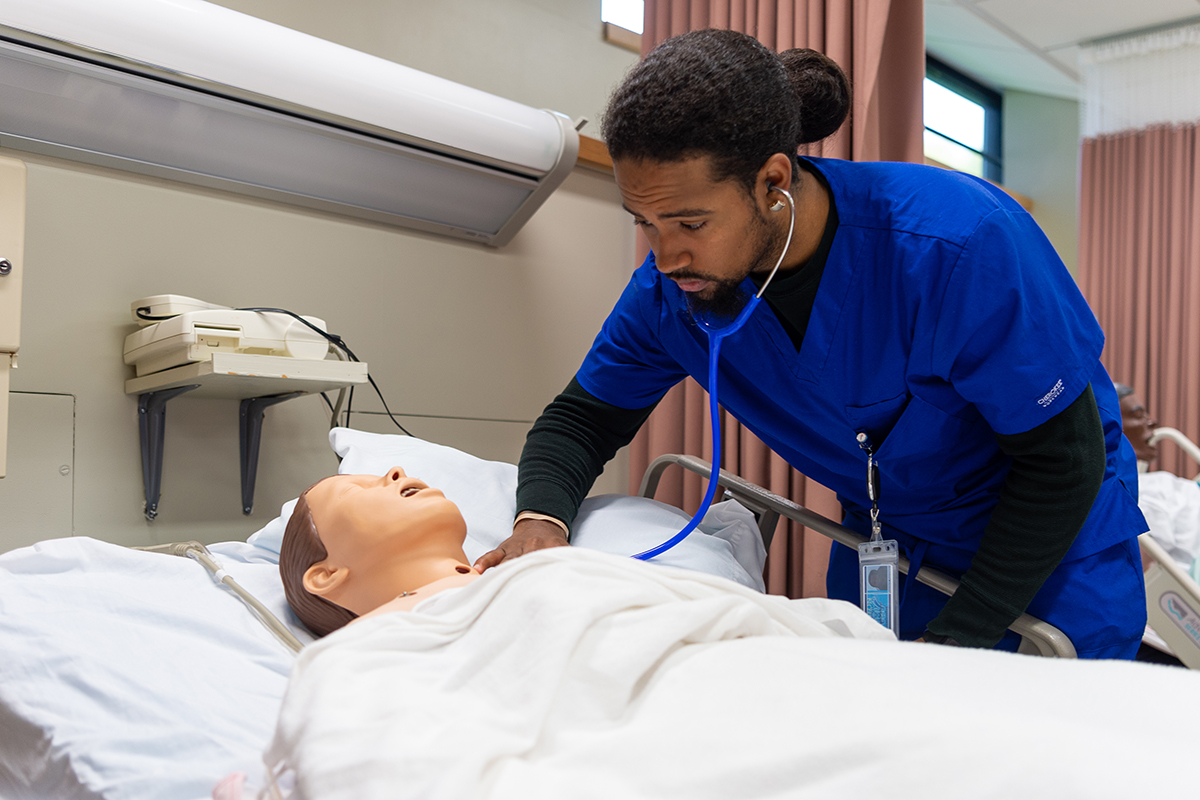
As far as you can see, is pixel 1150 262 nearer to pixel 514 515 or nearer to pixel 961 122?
pixel 961 122

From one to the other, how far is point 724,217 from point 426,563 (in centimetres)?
68

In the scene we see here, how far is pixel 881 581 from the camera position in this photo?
1.33 m

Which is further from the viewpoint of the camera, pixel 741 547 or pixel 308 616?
pixel 741 547

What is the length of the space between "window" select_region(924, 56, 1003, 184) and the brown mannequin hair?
406cm

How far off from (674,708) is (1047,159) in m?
5.32

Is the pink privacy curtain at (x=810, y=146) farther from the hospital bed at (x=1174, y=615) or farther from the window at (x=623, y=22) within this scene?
the hospital bed at (x=1174, y=615)

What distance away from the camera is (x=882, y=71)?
211 centimetres

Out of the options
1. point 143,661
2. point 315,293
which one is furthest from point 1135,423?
point 143,661

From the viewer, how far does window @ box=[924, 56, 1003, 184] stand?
4.65 m

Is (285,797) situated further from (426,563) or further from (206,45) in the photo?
(206,45)

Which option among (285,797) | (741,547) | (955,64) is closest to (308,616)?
(285,797)

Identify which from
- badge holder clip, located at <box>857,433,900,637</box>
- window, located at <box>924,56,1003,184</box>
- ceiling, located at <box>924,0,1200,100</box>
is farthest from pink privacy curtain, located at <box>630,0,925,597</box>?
window, located at <box>924,56,1003,184</box>

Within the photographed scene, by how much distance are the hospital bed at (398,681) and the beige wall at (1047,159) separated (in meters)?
4.05

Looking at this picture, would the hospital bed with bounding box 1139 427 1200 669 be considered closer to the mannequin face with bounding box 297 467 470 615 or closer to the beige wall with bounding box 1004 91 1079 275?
the mannequin face with bounding box 297 467 470 615
